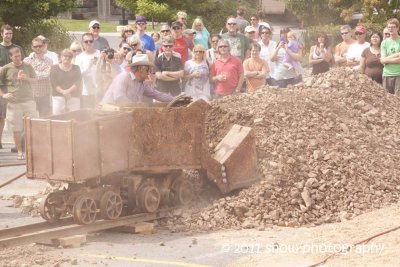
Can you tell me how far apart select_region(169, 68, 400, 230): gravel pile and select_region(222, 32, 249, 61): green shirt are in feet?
9.72

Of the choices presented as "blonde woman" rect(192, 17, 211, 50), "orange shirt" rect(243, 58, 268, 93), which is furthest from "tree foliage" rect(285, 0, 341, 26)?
"orange shirt" rect(243, 58, 268, 93)

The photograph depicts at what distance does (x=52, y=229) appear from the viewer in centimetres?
1335

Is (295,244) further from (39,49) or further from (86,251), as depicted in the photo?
(39,49)

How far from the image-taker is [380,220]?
13859 millimetres

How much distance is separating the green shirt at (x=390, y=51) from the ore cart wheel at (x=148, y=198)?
7.29 metres

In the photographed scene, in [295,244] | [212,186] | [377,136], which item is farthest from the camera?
[377,136]

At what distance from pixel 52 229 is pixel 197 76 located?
6274 millimetres

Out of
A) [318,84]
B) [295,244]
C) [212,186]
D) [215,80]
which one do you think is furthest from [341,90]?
[295,244]

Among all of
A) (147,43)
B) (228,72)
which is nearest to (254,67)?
(228,72)

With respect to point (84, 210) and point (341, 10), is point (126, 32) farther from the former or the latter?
point (341, 10)

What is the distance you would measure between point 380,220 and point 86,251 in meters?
3.85

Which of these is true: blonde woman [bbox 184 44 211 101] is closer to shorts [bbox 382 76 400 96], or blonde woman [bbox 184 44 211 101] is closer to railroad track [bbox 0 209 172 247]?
shorts [bbox 382 76 400 96]

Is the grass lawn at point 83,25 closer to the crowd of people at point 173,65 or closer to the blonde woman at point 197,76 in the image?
the crowd of people at point 173,65

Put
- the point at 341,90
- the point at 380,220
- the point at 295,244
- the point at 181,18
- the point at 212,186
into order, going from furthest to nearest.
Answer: the point at 181,18
the point at 341,90
the point at 212,186
the point at 380,220
the point at 295,244
